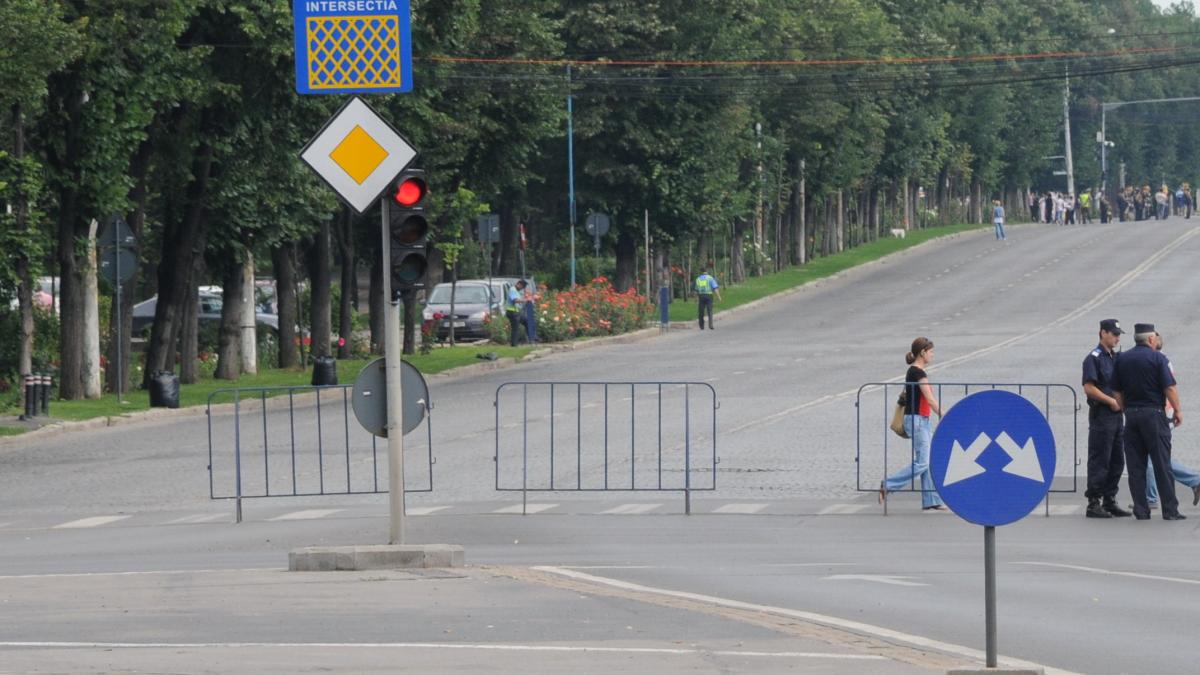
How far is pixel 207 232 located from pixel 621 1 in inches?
966

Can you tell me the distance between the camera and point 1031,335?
4725 centimetres

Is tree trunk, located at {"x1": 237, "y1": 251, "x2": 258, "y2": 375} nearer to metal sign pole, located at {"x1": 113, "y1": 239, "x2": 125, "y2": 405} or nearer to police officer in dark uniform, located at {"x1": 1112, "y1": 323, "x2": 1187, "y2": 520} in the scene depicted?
metal sign pole, located at {"x1": 113, "y1": 239, "x2": 125, "y2": 405}

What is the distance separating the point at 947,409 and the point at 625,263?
45551mm

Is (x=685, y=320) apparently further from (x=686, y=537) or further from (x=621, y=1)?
(x=686, y=537)

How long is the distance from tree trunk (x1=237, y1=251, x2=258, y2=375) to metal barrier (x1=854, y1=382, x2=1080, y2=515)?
47.2 ft

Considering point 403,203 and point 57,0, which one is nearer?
point 403,203

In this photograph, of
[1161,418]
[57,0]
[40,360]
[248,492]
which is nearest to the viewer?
[1161,418]

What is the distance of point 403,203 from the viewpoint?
48.0 feet

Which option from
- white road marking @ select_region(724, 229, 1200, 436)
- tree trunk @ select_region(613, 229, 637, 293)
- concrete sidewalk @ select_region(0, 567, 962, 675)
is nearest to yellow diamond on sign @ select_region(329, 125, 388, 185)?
concrete sidewalk @ select_region(0, 567, 962, 675)

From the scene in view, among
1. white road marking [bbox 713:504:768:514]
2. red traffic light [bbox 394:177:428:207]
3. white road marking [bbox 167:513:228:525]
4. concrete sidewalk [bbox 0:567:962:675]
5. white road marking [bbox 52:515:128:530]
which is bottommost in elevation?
white road marking [bbox 713:504:768:514]

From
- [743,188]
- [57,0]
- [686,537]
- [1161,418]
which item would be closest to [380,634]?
[686,537]

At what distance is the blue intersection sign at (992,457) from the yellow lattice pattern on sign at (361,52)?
254 inches

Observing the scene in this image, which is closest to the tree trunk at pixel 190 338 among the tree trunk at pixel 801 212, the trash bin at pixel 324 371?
the trash bin at pixel 324 371

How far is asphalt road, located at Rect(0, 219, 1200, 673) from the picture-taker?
1112 cm
